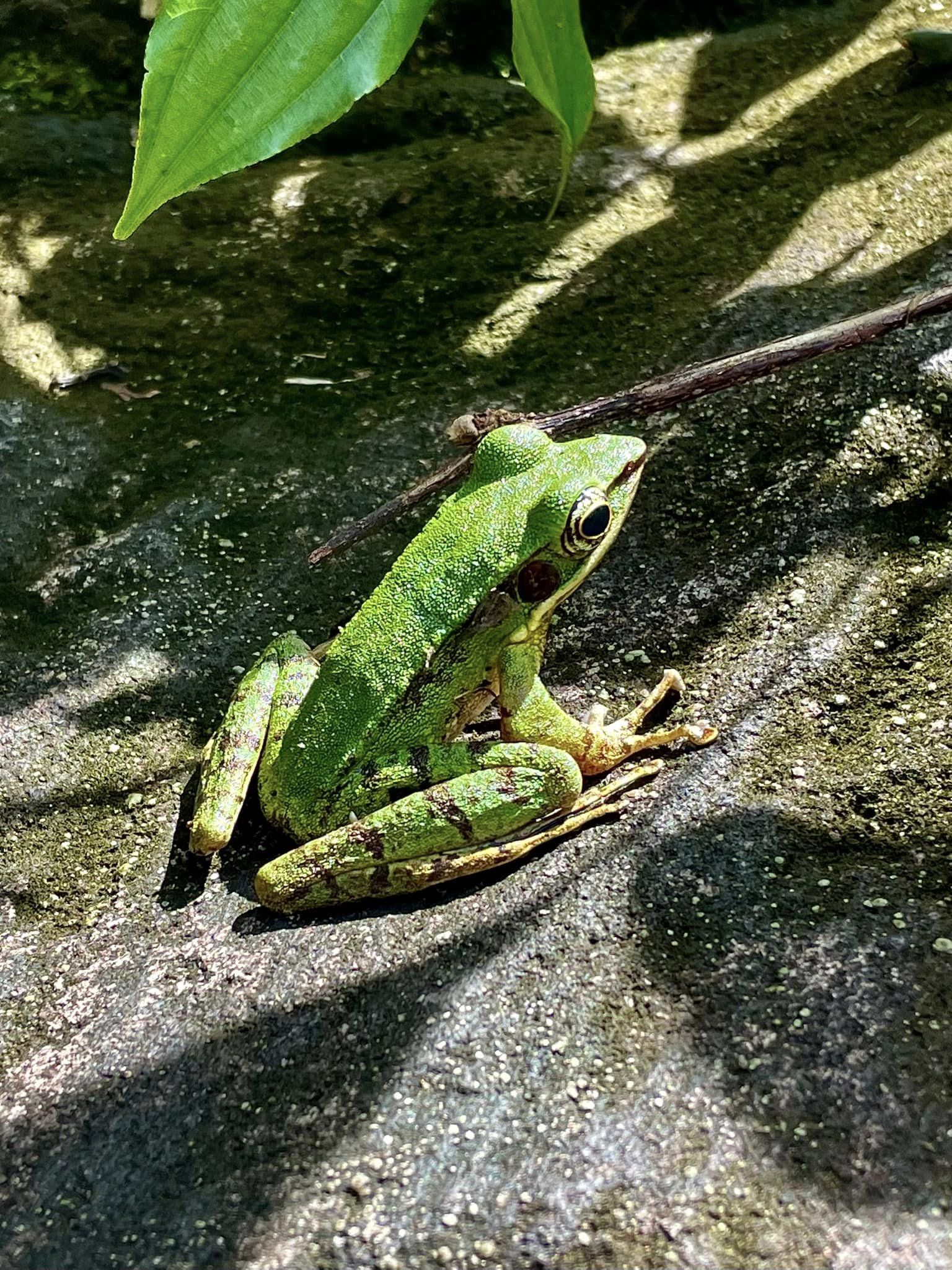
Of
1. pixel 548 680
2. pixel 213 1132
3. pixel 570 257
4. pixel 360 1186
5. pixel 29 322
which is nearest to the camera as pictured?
pixel 360 1186

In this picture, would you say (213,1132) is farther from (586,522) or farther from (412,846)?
(586,522)

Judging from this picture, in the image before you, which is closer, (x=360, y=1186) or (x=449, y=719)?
(x=360, y=1186)

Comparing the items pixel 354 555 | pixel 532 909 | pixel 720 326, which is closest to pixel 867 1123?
pixel 532 909

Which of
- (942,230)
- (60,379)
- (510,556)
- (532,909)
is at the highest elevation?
(60,379)

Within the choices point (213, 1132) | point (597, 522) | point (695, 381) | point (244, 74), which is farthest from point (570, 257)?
point (213, 1132)

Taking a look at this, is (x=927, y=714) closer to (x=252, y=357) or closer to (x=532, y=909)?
(x=532, y=909)

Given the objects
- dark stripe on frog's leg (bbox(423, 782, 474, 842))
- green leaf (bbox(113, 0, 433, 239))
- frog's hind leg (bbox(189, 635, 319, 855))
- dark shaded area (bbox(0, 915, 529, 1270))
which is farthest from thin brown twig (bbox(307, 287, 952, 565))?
green leaf (bbox(113, 0, 433, 239))

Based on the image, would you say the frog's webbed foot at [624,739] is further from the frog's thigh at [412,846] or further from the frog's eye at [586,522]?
the frog's eye at [586,522]
